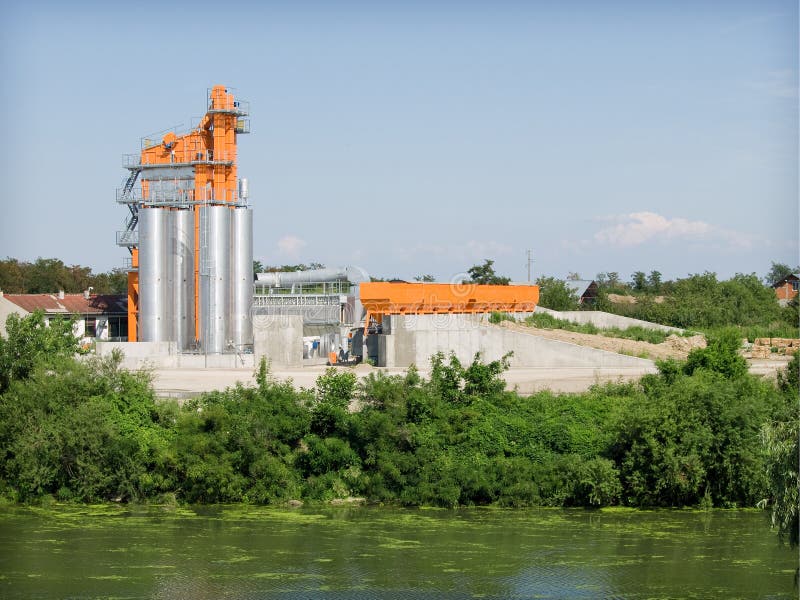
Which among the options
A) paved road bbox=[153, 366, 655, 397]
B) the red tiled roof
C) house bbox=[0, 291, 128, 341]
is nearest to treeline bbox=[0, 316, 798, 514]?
paved road bbox=[153, 366, 655, 397]

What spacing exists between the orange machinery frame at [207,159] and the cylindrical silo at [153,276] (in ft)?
4.29

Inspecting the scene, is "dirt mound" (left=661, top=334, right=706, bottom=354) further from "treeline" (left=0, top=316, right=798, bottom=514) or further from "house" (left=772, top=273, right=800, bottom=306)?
"house" (left=772, top=273, right=800, bottom=306)

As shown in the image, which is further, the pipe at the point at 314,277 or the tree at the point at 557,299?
the tree at the point at 557,299

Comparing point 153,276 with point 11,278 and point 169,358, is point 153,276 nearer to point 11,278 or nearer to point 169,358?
point 169,358

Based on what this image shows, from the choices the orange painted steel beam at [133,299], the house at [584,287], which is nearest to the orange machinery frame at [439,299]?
the orange painted steel beam at [133,299]

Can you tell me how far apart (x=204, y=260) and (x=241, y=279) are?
67.2 inches

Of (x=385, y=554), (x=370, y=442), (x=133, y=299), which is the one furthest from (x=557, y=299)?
(x=385, y=554)

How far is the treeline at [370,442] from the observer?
29844 mm

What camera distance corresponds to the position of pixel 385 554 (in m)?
25.5

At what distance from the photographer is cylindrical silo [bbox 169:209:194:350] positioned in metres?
48.4

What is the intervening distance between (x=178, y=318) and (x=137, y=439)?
1743cm

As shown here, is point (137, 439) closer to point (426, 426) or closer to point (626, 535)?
point (426, 426)

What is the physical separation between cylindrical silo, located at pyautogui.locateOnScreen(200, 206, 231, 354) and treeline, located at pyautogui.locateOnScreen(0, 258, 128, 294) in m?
34.2

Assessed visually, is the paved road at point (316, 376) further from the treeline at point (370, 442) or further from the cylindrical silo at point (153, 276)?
the cylindrical silo at point (153, 276)
